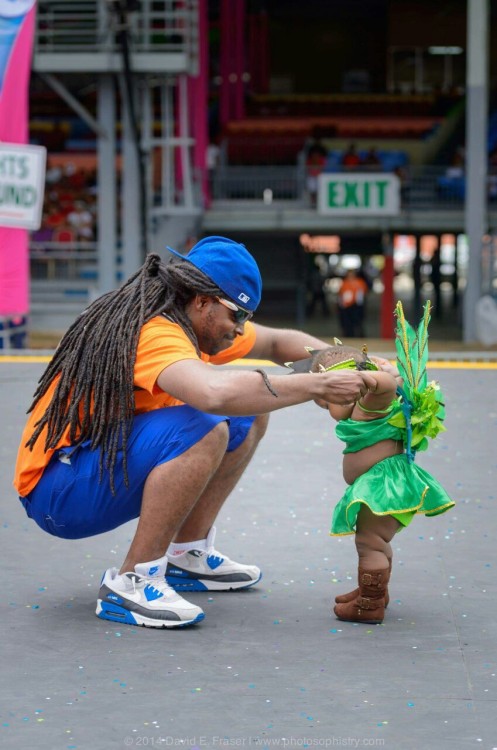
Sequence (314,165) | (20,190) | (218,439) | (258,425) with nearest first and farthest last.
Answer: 1. (218,439)
2. (258,425)
3. (20,190)
4. (314,165)

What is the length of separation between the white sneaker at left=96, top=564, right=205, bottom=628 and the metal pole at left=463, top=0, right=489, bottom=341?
19.5 meters

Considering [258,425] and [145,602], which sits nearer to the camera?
[145,602]

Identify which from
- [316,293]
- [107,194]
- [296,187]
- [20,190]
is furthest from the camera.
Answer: [316,293]

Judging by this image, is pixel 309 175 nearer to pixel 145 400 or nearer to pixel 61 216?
pixel 61 216

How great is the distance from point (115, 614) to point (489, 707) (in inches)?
48.1

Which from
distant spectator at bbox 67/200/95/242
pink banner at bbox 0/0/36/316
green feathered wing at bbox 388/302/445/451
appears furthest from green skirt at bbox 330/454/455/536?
distant spectator at bbox 67/200/95/242

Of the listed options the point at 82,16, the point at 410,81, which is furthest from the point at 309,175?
the point at 410,81

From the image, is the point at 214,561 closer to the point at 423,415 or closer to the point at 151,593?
the point at 151,593

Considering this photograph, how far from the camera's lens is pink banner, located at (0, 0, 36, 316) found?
1366cm

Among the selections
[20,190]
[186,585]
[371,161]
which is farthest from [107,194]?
[186,585]

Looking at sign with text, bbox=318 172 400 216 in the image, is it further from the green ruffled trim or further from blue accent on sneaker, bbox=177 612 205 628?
blue accent on sneaker, bbox=177 612 205 628

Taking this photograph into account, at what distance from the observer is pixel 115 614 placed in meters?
3.91

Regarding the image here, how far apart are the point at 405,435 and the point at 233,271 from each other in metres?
0.73

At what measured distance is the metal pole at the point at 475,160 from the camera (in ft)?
74.2
